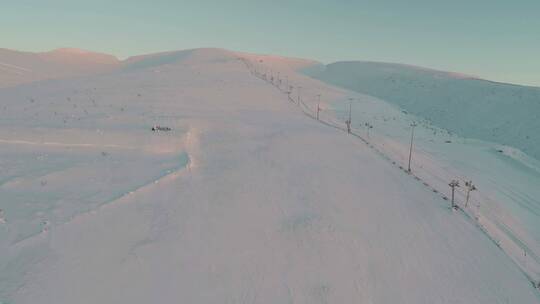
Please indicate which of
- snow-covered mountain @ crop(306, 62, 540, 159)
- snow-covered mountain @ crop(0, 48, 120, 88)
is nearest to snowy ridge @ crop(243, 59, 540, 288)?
snow-covered mountain @ crop(306, 62, 540, 159)

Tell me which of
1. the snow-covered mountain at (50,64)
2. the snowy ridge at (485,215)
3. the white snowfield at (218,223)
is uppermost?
the snow-covered mountain at (50,64)

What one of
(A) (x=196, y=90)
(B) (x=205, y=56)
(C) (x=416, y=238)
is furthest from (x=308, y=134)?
(B) (x=205, y=56)

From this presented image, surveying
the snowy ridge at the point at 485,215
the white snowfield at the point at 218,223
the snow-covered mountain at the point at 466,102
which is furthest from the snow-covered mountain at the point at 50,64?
the snow-covered mountain at the point at 466,102

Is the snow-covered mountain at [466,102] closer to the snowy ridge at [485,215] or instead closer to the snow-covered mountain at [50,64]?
the snowy ridge at [485,215]

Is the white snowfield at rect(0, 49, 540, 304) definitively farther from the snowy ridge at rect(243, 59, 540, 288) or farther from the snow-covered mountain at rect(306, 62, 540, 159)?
the snow-covered mountain at rect(306, 62, 540, 159)

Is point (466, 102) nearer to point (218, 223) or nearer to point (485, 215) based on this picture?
point (485, 215)

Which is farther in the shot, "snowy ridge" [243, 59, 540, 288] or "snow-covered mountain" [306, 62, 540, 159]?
"snow-covered mountain" [306, 62, 540, 159]
